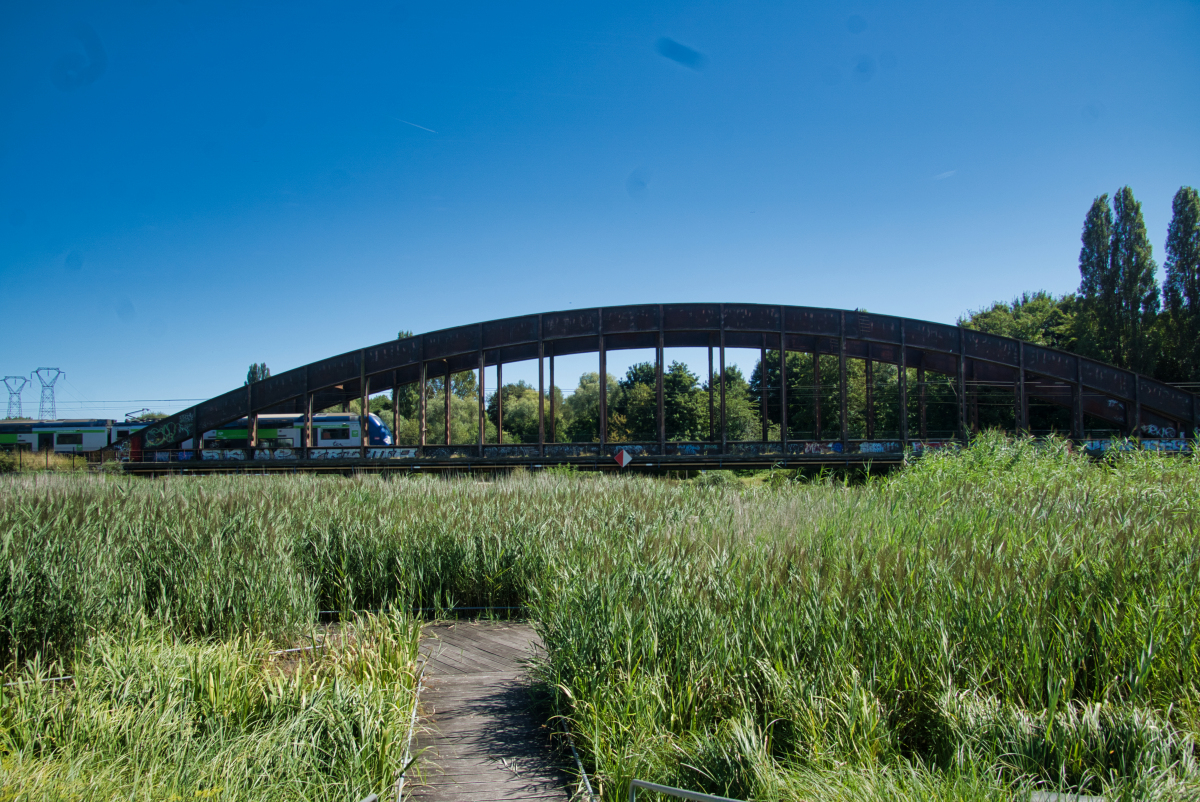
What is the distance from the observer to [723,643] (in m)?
3.78

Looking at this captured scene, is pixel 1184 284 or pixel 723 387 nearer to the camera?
pixel 723 387

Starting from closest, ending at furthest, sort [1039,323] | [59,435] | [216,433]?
[216,433] → [59,435] → [1039,323]

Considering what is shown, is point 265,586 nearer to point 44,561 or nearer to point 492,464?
point 44,561

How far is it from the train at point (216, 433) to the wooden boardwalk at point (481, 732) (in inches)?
1310

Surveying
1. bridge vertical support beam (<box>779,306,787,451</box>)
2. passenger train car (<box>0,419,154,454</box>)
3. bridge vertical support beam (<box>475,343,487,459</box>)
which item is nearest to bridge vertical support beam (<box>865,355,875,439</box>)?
bridge vertical support beam (<box>779,306,787,451</box>)

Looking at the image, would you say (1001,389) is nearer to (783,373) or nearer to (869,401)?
(869,401)

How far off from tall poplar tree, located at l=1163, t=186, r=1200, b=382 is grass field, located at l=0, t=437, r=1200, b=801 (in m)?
45.2

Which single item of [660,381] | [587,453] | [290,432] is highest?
[660,381]

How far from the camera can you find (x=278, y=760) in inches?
118

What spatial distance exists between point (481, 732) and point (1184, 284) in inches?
2108

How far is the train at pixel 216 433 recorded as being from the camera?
35.6 m

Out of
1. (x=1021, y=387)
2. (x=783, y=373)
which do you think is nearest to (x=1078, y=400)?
(x=1021, y=387)

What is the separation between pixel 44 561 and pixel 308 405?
89.9 feet

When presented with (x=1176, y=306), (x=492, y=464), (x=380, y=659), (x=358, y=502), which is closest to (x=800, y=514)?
(x=380, y=659)
